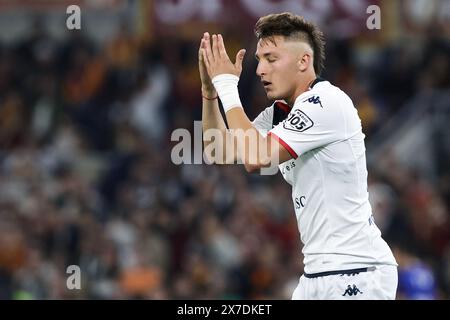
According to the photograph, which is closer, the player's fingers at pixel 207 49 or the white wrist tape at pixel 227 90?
the white wrist tape at pixel 227 90

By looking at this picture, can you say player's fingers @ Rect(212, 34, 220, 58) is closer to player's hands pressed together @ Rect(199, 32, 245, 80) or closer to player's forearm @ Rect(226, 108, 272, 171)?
player's hands pressed together @ Rect(199, 32, 245, 80)

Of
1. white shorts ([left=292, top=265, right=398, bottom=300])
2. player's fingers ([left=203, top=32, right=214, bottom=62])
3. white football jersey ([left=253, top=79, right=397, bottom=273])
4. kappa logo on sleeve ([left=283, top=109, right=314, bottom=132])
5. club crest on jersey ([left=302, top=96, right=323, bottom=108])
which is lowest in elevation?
white shorts ([left=292, top=265, right=398, bottom=300])

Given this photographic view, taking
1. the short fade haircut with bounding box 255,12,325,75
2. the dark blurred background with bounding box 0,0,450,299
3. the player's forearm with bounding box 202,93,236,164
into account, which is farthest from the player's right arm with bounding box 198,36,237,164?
the dark blurred background with bounding box 0,0,450,299

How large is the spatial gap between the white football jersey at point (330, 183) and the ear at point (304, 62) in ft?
0.55

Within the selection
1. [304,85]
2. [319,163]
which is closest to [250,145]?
[319,163]

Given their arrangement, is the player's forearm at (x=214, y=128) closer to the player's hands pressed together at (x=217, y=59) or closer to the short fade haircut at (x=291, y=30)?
the player's hands pressed together at (x=217, y=59)

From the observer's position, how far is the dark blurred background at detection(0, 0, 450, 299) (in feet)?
38.6

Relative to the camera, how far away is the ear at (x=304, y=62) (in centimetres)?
579

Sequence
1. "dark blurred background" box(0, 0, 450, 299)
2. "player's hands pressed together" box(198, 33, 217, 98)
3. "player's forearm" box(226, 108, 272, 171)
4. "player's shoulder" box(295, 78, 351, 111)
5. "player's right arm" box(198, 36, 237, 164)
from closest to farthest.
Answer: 1. "player's forearm" box(226, 108, 272, 171)
2. "player's shoulder" box(295, 78, 351, 111)
3. "player's hands pressed together" box(198, 33, 217, 98)
4. "player's right arm" box(198, 36, 237, 164)
5. "dark blurred background" box(0, 0, 450, 299)

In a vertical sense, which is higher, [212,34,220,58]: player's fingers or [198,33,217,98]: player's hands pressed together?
[212,34,220,58]: player's fingers

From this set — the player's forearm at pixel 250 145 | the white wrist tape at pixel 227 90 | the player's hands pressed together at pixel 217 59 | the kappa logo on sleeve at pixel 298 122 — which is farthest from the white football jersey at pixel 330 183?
the player's hands pressed together at pixel 217 59

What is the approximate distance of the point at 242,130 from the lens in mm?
5512

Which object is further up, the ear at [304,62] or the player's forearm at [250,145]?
the ear at [304,62]
